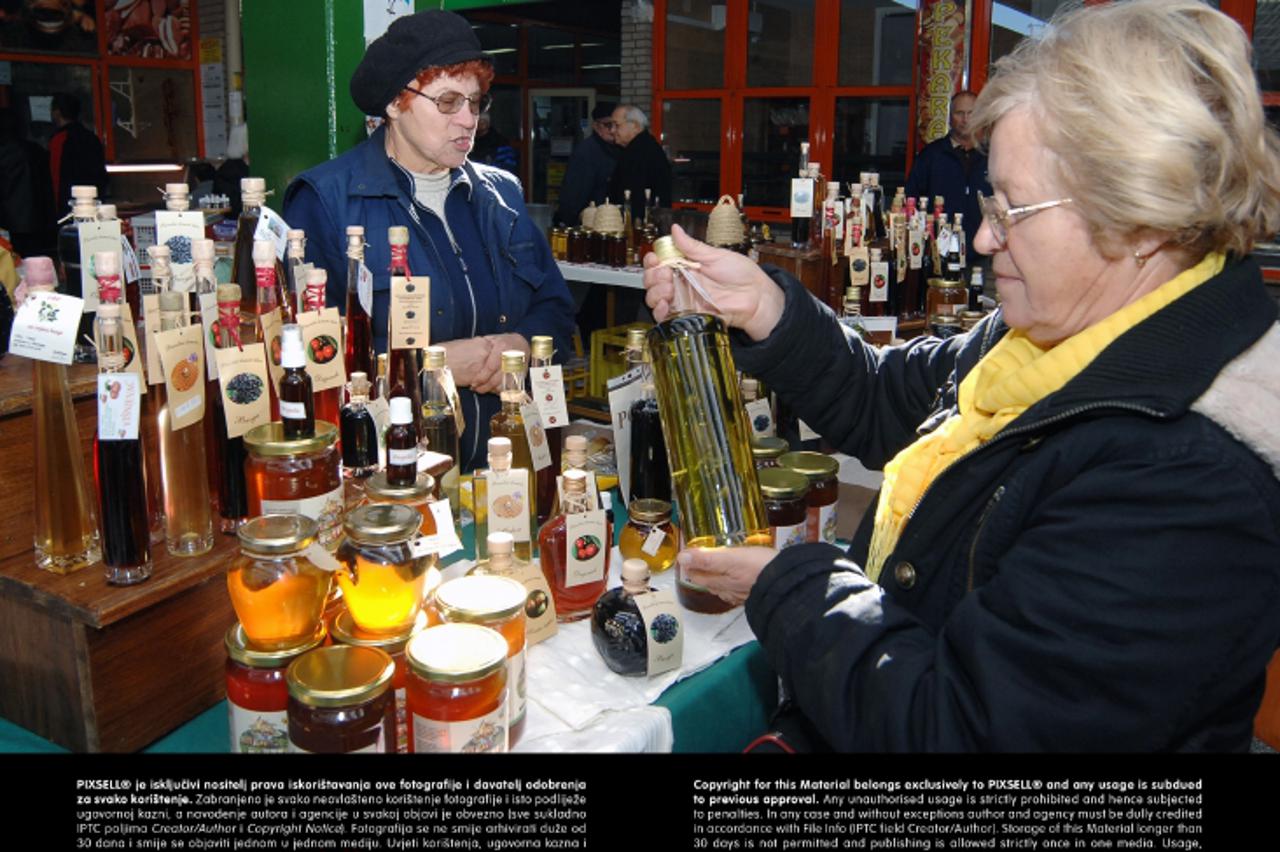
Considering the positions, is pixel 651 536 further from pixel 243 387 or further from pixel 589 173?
pixel 589 173

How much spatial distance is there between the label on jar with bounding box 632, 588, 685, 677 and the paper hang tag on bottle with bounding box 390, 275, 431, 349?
25.5 inches

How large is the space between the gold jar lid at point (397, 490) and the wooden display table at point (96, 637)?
0.22 meters

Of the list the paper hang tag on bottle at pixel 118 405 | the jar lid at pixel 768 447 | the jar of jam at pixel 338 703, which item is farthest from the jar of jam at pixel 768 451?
the paper hang tag on bottle at pixel 118 405

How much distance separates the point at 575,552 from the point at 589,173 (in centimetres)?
603

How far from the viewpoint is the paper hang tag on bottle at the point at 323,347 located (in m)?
1.49

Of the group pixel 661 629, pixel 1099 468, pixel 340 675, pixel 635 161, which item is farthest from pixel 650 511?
pixel 635 161

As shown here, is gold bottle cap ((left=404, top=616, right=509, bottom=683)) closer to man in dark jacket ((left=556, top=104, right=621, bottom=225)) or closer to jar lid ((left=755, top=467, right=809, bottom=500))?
jar lid ((left=755, top=467, right=809, bottom=500))

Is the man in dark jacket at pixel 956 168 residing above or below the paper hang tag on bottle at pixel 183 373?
above

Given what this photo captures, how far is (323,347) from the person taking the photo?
152cm

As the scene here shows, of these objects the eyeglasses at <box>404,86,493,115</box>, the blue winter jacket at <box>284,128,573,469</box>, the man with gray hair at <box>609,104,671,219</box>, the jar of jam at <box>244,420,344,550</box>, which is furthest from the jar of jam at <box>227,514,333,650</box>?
the man with gray hair at <box>609,104,671,219</box>

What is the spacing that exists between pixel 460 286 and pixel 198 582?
52.3 inches

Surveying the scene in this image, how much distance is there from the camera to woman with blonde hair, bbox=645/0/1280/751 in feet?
3.15

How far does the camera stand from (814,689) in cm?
112

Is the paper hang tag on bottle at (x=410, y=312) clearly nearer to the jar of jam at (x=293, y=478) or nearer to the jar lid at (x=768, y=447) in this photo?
the jar of jam at (x=293, y=478)
